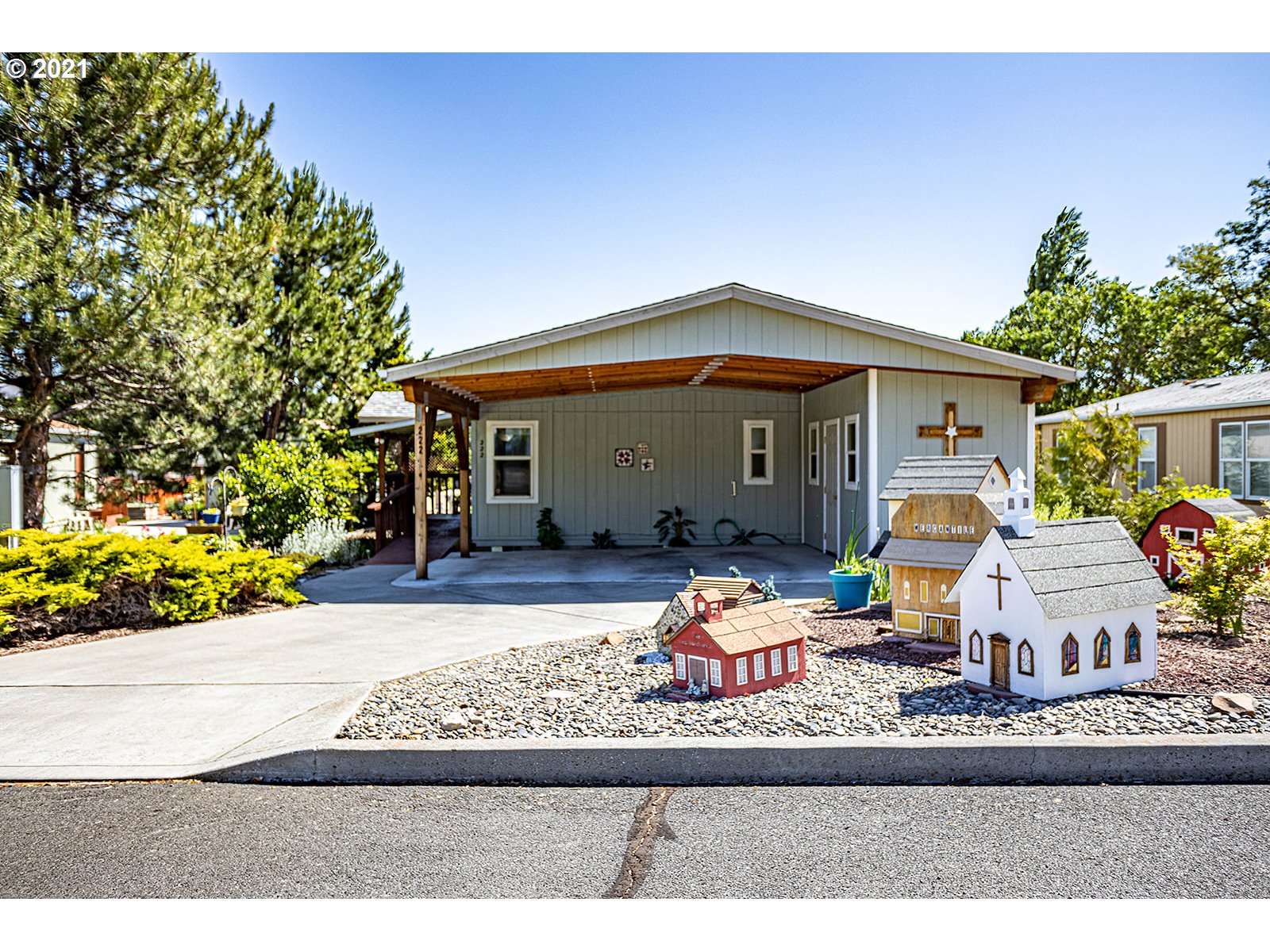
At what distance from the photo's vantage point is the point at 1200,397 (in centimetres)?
1736

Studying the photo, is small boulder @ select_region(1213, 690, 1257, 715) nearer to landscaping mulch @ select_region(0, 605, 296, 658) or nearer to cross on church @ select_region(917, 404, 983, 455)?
→ cross on church @ select_region(917, 404, 983, 455)

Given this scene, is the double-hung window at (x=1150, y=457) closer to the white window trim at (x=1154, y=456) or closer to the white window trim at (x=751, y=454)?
the white window trim at (x=1154, y=456)

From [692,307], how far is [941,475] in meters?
4.23

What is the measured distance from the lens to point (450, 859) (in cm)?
305

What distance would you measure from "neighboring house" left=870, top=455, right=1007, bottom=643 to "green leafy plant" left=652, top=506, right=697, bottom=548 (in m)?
8.51

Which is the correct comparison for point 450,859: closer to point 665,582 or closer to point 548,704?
point 548,704

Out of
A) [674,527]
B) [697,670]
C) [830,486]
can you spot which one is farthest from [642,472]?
[697,670]

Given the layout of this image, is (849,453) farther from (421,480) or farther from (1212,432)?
(1212,432)

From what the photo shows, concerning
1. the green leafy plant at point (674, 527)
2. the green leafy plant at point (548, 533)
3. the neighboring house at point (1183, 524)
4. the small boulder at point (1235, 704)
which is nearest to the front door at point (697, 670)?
the small boulder at point (1235, 704)

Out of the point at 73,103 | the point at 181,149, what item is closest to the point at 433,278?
the point at 181,149

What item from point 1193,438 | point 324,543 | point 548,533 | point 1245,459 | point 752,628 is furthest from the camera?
point 1193,438

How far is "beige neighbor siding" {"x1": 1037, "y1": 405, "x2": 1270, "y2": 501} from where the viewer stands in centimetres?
1602

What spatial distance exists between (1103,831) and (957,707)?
128 centimetres

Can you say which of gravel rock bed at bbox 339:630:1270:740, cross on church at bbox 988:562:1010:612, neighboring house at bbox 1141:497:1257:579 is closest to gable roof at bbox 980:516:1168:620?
cross on church at bbox 988:562:1010:612
